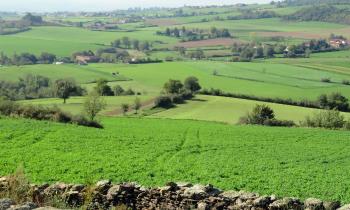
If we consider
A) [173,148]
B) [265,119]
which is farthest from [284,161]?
[265,119]

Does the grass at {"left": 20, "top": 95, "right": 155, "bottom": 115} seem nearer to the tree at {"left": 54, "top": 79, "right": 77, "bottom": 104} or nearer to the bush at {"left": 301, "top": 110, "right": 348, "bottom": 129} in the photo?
the tree at {"left": 54, "top": 79, "right": 77, "bottom": 104}

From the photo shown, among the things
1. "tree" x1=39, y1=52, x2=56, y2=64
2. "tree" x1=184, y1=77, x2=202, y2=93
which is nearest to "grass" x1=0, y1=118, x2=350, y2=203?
"tree" x1=184, y1=77, x2=202, y2=93

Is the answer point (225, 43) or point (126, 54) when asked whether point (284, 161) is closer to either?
point (126, 54)

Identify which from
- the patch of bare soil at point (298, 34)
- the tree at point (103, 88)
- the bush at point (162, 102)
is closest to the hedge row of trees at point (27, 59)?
the tree at point (103, 88)

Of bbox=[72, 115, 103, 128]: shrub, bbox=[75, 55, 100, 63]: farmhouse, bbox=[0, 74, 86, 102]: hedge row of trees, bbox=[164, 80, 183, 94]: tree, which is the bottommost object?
bbox=[75, 55, 100, 63]: farmhouse

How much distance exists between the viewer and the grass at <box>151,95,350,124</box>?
60.2 meters

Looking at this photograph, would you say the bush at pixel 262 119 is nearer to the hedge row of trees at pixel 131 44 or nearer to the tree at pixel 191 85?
the tree at pixel 191 85

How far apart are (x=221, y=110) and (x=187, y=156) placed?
36.4 m

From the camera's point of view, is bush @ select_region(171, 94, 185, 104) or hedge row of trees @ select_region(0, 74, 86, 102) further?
hedge row of trees @ select_region(0, 74, 86, 102)

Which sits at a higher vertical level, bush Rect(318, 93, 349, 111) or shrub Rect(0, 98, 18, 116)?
shrub Rect(0, 98, 18, 116)

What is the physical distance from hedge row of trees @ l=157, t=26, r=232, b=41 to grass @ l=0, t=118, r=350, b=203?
12559 centimetres

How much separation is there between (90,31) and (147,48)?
41.0 metres

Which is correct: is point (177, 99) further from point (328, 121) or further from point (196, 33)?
point (196, 33)

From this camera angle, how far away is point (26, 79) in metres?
95.0
